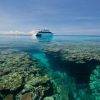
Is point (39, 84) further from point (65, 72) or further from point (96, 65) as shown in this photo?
point (96, 65)

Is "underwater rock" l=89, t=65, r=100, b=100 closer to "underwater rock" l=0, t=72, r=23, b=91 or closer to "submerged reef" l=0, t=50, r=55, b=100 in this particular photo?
"submerged reef" l=0, t=50, r=55, b=100

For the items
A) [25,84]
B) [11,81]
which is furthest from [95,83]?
[11,81]

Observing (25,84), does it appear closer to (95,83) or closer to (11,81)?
(11,81)

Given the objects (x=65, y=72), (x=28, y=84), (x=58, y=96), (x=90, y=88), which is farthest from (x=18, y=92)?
(x=65, y=72)

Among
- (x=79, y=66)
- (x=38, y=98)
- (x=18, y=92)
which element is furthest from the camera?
(x=79, y=66)

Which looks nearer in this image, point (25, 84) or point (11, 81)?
point (25, 84)

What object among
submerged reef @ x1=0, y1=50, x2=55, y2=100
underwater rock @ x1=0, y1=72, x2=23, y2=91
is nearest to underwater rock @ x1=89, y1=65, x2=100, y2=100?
submerged reef @ x1=0, y1=50, x2=55, y2=100

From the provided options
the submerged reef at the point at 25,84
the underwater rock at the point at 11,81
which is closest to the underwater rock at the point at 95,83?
the submerged reef at the point at 25,84

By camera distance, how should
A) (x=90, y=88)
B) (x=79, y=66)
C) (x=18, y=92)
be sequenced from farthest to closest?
(x=79, y=66) < (x=90, y=88) < (x=18, y=92)
